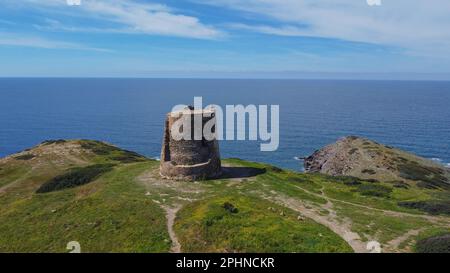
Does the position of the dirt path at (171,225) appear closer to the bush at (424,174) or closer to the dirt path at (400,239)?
the dirt path at (400,239)

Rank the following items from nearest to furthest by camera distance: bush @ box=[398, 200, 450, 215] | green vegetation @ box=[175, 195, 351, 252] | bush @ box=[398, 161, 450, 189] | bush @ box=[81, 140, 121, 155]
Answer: green vegetation @ box=[175, 195, 351, 252], bush @ box=[398, 200, 450, 215], bush @ box=[81, 140, 121, 155], bush @ box=[398, 161, 450, 189]

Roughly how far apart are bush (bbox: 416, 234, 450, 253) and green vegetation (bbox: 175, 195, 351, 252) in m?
5.66

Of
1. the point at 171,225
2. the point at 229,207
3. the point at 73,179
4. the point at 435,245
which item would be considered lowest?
the point at 73,179

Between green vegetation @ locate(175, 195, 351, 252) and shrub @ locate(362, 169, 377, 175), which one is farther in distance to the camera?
shrub @ locate(362, 169, 377, 175)

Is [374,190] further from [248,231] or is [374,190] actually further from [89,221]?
[89,221]

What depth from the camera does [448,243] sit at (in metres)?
28.0

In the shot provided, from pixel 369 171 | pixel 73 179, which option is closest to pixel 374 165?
→ pixel 369 171

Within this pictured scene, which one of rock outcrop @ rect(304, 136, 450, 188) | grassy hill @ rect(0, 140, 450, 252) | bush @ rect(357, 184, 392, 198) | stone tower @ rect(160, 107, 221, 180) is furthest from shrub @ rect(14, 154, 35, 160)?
rock outcrop @ rect(304, 136, 450, 188)

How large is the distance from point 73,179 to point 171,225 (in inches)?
981

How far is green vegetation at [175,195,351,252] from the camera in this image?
2766 centimetres

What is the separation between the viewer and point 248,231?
29547mm

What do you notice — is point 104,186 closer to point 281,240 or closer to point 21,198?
point 21,198

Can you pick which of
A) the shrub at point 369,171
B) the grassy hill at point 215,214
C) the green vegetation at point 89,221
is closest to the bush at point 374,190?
the grassy hill at point 215,214

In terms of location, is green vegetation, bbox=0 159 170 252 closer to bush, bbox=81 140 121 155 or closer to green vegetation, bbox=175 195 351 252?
green vegetation, bbox=175 195 351 252
